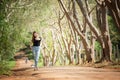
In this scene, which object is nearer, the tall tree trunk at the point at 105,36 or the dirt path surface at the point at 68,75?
the dirt path surface at the point at 68,75

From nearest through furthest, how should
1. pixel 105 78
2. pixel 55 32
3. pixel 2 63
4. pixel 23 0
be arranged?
pixel 105 78, pixel 2 63, pixel 23 0, pixel 55 32

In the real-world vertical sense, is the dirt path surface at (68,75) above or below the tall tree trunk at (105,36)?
below

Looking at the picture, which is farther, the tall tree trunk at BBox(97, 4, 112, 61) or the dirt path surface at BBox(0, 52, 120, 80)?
the tall tree trunk at BBox(97, 4, 112, 61)

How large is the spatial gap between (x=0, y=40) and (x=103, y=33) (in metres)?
8.50

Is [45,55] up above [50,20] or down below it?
below

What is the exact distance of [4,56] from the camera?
14680 millimetres

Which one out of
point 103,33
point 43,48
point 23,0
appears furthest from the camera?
point 43,48

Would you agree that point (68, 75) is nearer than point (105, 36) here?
Yes

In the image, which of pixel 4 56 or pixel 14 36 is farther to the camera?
pixel 14 36

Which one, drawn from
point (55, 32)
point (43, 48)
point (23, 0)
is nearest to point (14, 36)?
point (23, 0)

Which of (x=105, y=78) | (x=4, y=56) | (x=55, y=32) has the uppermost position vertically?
(x=55, y=32)

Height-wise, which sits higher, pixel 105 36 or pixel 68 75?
pixel 105 36

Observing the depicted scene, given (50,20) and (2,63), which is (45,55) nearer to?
(50,20)

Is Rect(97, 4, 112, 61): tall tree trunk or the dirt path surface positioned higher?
Rect(97, 4, 112, 61): tall tree trunk
